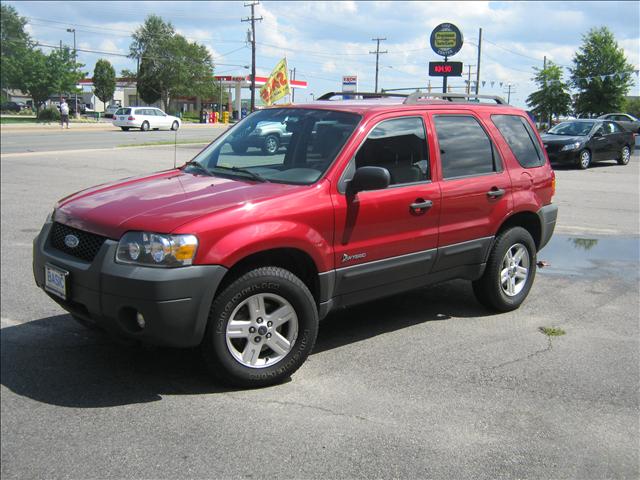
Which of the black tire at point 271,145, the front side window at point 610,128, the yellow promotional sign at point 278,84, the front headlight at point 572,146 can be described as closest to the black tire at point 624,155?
the front side window at point 610,128

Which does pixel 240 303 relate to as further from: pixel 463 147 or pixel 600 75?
pixel 600 75

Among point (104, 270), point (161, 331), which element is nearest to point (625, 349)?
point (161, 331)

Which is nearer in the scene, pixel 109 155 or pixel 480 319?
pixel 480 319

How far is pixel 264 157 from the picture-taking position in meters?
5.01

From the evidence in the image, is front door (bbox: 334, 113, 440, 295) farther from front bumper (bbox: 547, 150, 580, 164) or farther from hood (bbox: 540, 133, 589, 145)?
hood (bbox: 540, 133, 589, 145)

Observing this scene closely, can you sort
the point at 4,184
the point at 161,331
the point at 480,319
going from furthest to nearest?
the point at 4,184
the point at 480,319
the point at 161,331

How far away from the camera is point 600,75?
153 feet

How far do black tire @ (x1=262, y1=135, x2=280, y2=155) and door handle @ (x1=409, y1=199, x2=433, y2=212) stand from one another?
1126 mm

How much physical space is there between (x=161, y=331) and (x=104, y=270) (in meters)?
0.49

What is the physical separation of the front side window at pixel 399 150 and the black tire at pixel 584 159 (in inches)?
654

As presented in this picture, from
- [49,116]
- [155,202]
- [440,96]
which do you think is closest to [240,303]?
[155,202]

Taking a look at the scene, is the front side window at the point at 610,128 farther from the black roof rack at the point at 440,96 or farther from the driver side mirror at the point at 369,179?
the driver side mirror at the point at 369,179

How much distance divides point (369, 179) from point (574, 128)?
18.9 meters

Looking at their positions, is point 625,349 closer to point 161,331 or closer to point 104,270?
point 161,331
